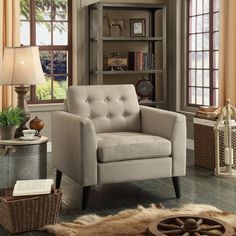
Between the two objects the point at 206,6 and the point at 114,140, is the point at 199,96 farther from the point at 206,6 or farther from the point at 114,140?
the point at 114,140

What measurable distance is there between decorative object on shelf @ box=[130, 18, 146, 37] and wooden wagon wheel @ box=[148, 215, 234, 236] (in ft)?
12.9

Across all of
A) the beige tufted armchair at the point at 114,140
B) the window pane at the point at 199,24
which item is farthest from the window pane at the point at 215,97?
the beige tufted armchair at the point at 114,140

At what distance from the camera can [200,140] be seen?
554cm

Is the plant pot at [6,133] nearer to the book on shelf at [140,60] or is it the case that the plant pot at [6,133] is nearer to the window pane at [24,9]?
the window pane at [24,9]

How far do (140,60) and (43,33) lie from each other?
1.28 metres

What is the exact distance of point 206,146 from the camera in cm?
541

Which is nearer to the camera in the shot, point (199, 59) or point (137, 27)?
point (199, 59)

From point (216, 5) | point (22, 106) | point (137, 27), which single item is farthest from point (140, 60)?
point (22, 106)

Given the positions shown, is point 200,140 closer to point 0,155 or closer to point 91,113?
point 91,113

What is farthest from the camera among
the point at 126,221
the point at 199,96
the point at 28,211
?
Result: the point at 199,96

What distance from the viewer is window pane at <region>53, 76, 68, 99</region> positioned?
654 centimetres

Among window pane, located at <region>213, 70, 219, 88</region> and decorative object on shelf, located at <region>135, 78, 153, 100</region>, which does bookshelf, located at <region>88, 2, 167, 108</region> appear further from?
window pane, located at <region>213, 70, 219, 88</region>

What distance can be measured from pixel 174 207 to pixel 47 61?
320cm

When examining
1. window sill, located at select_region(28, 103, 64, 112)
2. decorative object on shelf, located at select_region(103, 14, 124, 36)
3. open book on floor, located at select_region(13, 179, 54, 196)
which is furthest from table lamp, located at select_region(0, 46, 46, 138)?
decorative object on shelf, located at select_region(103, 14, 124, 36)
